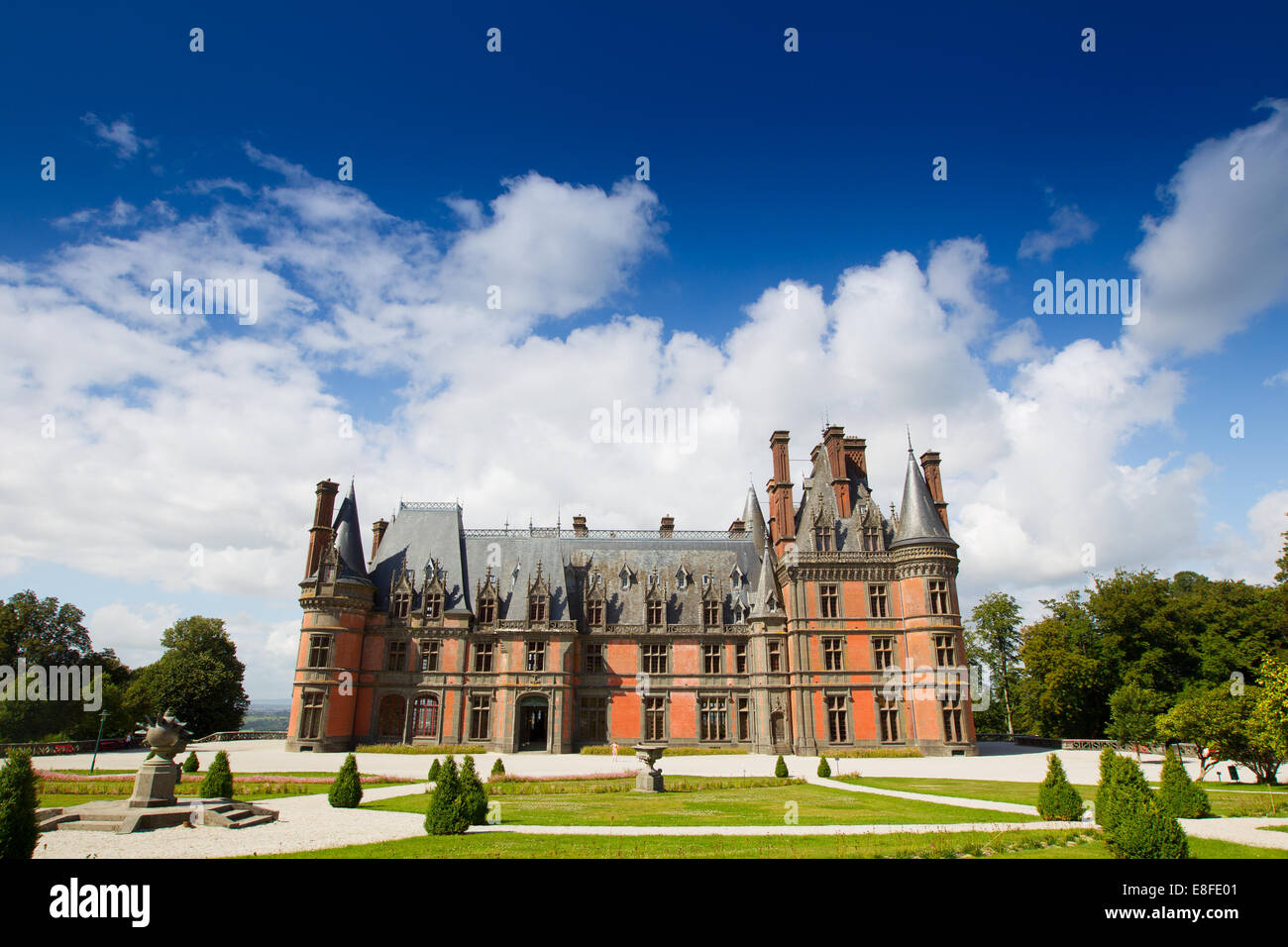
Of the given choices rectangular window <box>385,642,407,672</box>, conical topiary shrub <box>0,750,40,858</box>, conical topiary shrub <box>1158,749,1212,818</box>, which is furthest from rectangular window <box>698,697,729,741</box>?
conical topiary shrub <box>0,750,40,858</box>

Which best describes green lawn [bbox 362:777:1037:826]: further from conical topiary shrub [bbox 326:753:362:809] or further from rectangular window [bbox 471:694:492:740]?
rectangular window [bbox 471:694:492:740]

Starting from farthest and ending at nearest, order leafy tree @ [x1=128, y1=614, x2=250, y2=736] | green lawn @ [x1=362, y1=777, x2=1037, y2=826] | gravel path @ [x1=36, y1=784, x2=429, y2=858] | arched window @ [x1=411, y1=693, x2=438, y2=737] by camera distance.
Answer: leafy tree @ [x1=128, y1=614, x2=250, y2=736] → arched window @ [x1=411, y1=693, x2=438, y2=737] → green lawn @ [x1=362, y1=777, x2=1037, y2=826] → gravel path @ [x1=36, y1=784, x2=429, y2=858]

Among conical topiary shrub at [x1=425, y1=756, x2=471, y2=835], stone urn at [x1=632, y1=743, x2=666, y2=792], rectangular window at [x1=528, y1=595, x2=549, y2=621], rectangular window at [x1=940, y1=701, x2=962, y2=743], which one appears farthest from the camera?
rectangular window at [x1=528, y1=595, x2=549, y2=621]

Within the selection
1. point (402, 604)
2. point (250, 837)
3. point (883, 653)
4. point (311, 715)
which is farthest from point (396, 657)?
point (250, 837)

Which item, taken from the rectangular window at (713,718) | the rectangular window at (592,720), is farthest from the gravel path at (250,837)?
the rectangular window at (713,718)

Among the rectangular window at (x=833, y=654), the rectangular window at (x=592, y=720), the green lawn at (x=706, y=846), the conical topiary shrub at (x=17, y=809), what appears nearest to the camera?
the conical topiary shrub at (x=17, y=809)

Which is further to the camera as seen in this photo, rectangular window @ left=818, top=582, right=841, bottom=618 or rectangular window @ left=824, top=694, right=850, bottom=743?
rectangular window @ left=818, top=582, right=841, bottom=618

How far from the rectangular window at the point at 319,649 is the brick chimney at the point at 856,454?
3873cm

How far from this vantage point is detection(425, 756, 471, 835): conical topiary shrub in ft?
55.5

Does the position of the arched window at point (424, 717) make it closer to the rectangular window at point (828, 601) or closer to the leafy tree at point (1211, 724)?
the rectangular window at point (828, 601)

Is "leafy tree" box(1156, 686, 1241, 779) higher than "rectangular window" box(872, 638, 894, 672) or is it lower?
lower

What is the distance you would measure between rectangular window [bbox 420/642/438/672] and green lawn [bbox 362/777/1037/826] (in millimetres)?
25580

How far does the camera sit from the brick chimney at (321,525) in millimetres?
49219
